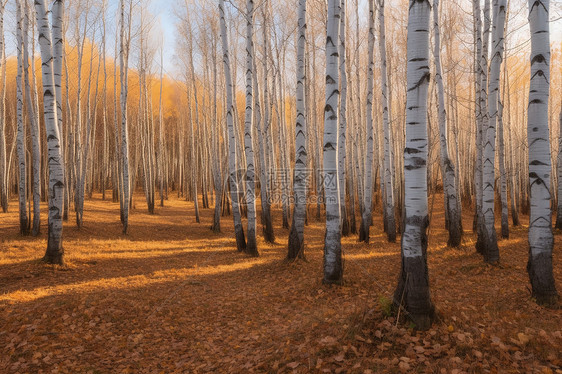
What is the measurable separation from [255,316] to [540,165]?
4060mm

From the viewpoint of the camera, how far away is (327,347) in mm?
2824

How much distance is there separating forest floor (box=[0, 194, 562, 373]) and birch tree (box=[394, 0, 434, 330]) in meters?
0.23

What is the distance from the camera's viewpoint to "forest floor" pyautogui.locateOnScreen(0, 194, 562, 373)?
105 inches

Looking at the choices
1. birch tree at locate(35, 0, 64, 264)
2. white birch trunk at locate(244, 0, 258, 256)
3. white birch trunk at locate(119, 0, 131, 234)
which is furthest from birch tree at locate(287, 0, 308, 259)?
white birch trunk at locate(119, 0, 131, 234)

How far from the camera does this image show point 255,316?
438cm

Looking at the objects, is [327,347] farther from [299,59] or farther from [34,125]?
[34,125]

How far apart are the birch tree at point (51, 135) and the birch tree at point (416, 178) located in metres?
6.28

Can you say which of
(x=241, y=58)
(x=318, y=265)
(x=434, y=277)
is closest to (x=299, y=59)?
(x=318, y=265)

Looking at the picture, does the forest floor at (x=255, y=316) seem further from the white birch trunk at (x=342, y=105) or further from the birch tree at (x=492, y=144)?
the white birch trunk at (x=342, y=105)

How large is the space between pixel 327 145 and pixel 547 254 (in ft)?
10.1

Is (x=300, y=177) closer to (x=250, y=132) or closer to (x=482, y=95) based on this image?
(x=250, y=132)

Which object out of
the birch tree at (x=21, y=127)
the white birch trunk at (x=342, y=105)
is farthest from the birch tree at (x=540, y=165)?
the birch tree at (x=21, y=127)

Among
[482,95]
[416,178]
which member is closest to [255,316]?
[416,178]

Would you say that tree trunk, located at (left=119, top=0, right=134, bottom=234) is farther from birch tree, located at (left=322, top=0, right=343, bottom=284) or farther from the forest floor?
birch tree, located at (left=322, top=0, right=343, bottom=284)
